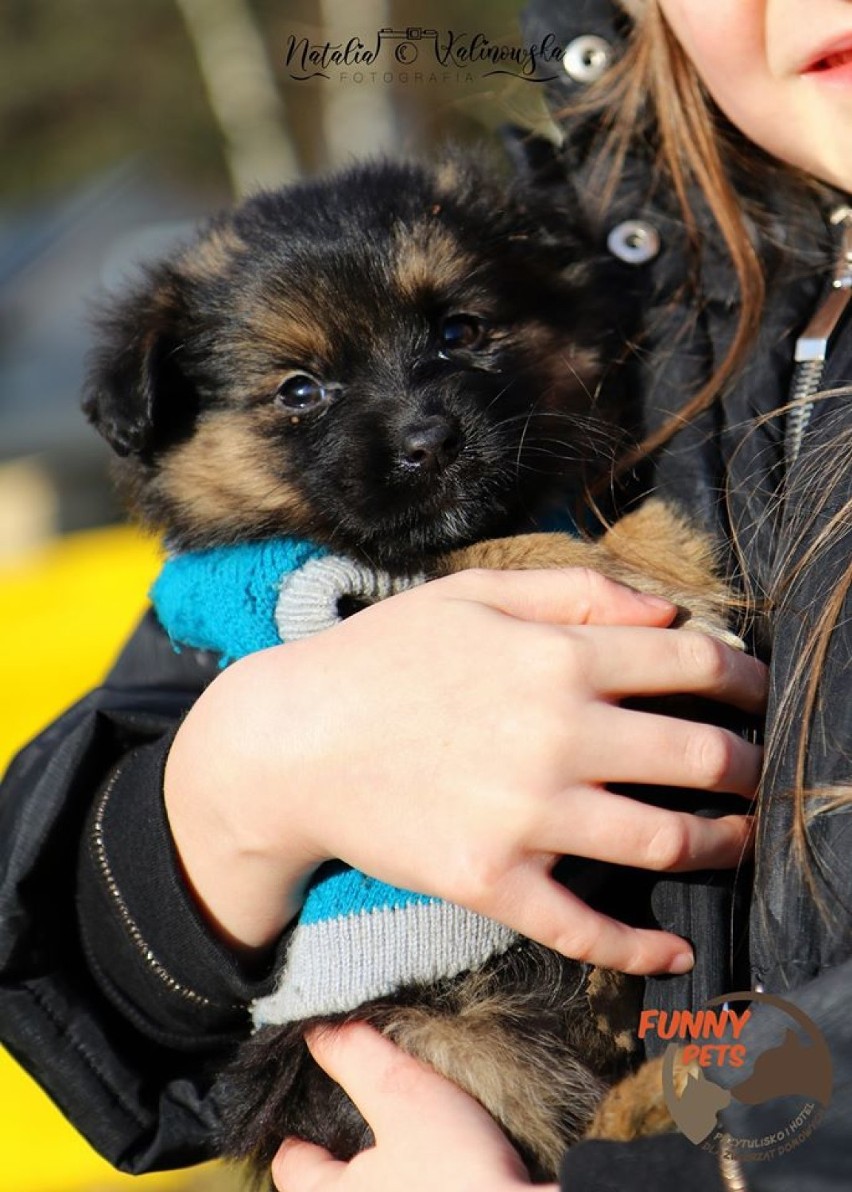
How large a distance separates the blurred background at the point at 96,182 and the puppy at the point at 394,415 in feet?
1.70

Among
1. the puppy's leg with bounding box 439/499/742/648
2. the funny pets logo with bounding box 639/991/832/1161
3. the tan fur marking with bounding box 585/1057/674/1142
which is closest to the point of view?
the funny pets logo with bounding box 639/991/832/1161

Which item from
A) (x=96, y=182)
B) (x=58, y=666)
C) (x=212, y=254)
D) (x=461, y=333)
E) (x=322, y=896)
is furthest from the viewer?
(x=96, y=182)

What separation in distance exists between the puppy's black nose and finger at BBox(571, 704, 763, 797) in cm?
59

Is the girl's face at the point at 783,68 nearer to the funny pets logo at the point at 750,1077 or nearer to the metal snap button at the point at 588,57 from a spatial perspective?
the metal snap button at the point at 588,57

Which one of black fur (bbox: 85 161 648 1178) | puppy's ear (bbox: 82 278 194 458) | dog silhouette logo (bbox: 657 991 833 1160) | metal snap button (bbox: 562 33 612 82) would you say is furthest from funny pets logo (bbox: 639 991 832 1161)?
metal snap button (bbox: 562 33 612 82)

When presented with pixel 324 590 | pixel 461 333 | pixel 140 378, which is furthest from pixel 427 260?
pixel 324 590

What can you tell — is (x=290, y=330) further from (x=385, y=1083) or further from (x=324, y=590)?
(x=385, y=1083)

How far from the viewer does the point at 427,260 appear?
2047mm

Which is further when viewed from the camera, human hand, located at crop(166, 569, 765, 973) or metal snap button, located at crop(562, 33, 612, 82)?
metal snap button, located at crop(562, 33, 612, 82)

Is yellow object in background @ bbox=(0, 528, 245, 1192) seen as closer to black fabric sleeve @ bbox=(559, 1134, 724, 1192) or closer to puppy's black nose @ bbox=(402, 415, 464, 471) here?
puppy's black nose @ bbox=(402, 415, 464, 471)

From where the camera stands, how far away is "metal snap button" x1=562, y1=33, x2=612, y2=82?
201cm

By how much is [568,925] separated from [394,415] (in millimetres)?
845

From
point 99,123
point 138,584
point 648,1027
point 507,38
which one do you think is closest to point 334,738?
point 648,1027

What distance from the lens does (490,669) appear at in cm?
143
